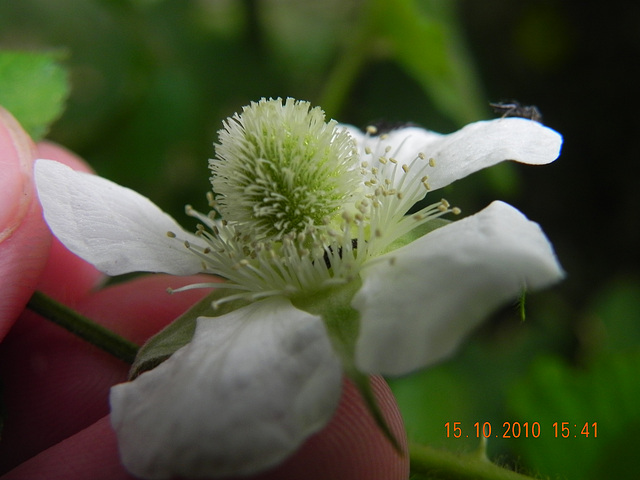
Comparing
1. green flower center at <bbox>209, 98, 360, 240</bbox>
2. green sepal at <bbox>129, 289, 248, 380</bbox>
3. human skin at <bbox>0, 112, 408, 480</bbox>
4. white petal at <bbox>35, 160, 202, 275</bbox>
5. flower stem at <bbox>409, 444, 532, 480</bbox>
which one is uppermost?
green flower center at <bbox>209, 98, 360, 240</bbox>

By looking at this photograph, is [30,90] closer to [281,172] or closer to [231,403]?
[281,172]

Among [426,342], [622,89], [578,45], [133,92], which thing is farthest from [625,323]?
[133,92]

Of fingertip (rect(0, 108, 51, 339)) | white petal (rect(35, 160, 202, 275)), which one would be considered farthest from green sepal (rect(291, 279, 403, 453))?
fingertip (rect(0, 108, 51, 339))

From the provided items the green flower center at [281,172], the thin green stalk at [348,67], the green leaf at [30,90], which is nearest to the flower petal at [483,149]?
the green flower center at [281,172]

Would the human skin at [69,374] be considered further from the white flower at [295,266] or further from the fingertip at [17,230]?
the white flower at [295,266]

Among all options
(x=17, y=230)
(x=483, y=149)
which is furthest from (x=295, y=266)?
(x=17, y=230)

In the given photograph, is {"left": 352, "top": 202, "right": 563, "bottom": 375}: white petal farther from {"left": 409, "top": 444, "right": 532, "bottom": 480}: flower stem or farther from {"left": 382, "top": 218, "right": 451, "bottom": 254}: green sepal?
Result: {"left": 409, "top": 444, "right": 532, "bottom": 480}: flower stem
